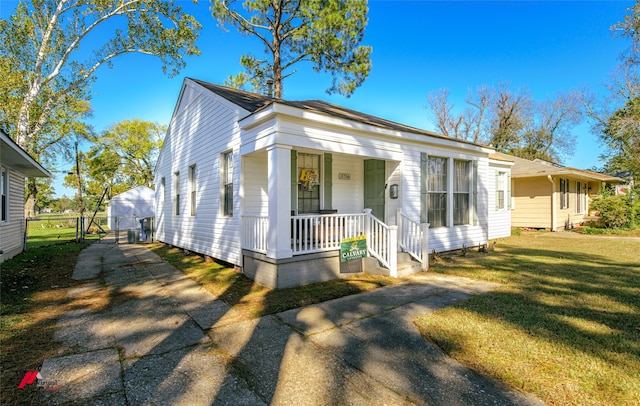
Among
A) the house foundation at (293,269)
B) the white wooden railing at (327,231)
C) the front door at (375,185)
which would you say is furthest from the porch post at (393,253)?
the front door at (375,185)

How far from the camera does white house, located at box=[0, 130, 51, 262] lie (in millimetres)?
8030

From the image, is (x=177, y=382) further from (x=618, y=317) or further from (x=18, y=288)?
(x=18, y=288)

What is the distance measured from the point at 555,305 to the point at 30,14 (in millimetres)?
22222

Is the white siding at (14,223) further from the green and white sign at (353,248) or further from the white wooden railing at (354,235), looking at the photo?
the green and white sign at (353,248)

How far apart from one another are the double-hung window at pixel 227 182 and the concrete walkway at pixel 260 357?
9.26 ft

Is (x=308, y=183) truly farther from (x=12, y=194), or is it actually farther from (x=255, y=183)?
(x=12, y=194)

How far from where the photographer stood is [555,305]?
171 inches

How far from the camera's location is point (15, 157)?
26.8 ft

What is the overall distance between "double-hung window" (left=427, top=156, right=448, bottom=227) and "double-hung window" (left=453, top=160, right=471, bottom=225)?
0.42 m

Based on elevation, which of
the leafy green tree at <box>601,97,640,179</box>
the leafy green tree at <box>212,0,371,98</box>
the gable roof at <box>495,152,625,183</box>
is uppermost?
the leafy green tree at <box>212,0,371,98</box>

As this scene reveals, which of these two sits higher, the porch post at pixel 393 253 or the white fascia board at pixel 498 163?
the white fascia board at pixel 498 163

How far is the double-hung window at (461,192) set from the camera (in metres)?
8.96

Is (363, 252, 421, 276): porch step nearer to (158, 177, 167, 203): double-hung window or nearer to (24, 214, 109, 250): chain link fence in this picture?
(158, 177, 167, 203): double-hung window

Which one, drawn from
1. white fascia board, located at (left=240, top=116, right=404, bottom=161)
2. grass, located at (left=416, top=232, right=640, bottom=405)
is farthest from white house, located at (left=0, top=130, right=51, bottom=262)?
grass, located at (left=416, top=232, right=640, bottom=405)
